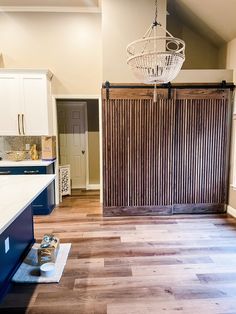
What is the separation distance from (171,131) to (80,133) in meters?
2.63

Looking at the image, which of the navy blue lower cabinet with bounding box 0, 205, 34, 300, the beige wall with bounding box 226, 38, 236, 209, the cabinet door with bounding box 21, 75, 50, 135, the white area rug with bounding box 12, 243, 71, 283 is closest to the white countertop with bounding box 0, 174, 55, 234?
the navy blue lower cabinet with bounding box 0, 205, 34, 300

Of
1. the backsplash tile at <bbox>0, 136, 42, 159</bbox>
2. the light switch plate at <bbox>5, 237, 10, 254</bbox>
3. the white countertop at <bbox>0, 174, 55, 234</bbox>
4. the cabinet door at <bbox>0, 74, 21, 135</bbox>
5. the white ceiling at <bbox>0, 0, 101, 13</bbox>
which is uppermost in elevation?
the white ceiling at <bbox>0, 0, 101, 13</bbox>

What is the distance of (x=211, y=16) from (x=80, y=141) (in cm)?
373

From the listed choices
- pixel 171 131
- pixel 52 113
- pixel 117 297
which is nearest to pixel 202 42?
pixel 171 131

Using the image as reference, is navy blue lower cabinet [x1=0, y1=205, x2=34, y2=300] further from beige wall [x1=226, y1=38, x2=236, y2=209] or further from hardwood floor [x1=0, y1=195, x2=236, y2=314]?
beige wall [x1=226, y1=38, x2=236, y2=209]

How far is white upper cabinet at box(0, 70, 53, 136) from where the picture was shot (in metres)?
4.16

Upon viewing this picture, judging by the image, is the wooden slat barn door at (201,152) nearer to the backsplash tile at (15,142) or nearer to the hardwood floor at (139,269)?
the hardwood floor at (139,269)

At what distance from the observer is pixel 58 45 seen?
14.9 ft

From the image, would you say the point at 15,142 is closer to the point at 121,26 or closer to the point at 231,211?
the point at 121,26

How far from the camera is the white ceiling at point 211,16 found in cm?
335

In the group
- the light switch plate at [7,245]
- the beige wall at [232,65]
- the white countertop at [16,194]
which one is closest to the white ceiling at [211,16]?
the beige wall at [232,65]

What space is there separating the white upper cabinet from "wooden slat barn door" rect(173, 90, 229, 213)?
2.33 m

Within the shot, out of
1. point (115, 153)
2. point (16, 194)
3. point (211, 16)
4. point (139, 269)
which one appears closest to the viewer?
point (16, 194)

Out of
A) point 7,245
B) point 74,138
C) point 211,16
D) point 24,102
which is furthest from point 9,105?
point 211,16
